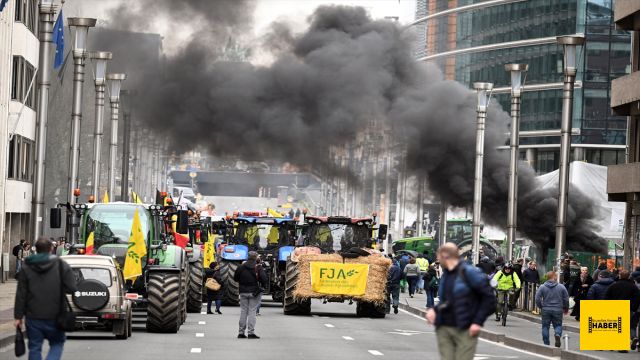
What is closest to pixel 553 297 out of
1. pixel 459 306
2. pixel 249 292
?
pixel 249 292

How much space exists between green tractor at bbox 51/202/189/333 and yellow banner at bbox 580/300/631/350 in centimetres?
761

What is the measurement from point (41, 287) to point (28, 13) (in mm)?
44404

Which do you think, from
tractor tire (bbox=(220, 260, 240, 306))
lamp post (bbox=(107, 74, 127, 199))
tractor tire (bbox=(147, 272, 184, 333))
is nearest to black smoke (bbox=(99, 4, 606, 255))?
lamp post (bbox=(107, 74, 127, 199))

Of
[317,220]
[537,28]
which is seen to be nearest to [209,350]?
[317,220]

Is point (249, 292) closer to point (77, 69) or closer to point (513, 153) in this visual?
point (77, 69)

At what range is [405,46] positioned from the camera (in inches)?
2603

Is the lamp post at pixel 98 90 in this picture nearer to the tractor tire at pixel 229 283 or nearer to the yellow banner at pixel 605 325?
the tractor tire at pixel 229 283

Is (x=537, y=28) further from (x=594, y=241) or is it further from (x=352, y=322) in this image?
(x=352, y=322)

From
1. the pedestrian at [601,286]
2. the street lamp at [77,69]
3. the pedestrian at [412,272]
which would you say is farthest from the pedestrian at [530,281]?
the street lamp at [77,69]

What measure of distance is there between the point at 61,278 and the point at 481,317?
198 inches

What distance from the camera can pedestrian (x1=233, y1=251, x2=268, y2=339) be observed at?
27.1 m

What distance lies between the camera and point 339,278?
118 feet

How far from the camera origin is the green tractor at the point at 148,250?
27.0 meters

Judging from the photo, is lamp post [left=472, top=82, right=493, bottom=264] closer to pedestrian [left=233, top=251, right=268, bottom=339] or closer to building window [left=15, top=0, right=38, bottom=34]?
building window [left=15, top=0, right=38, bottom=34]
